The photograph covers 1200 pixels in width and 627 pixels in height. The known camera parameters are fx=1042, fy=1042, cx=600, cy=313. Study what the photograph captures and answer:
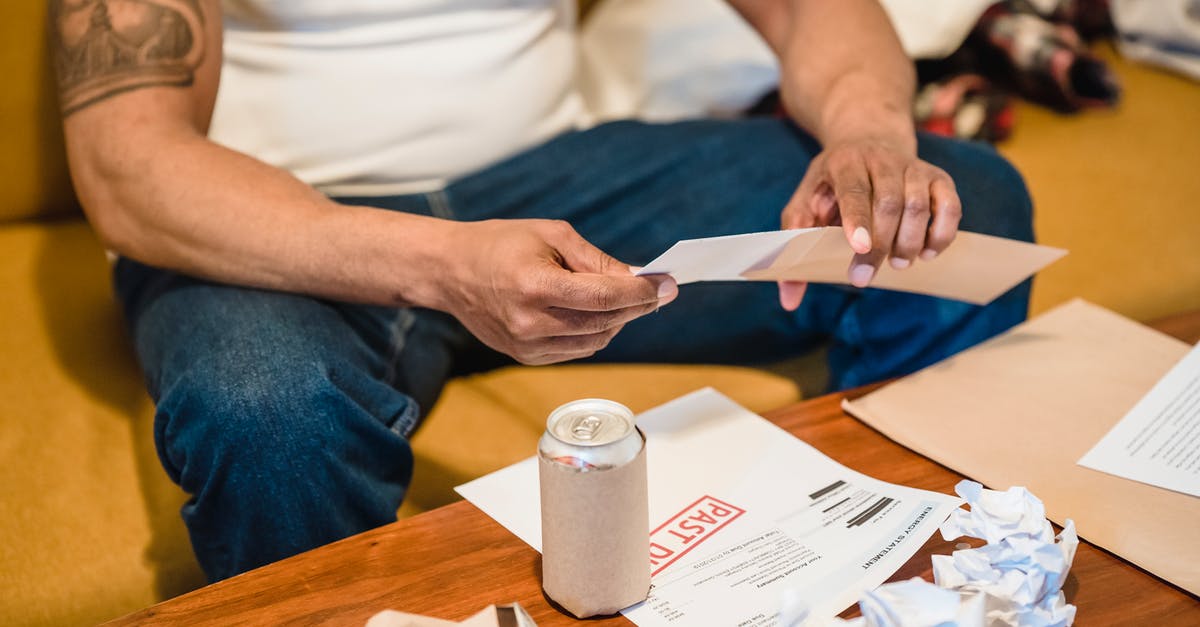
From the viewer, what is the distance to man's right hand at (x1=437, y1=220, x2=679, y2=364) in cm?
73

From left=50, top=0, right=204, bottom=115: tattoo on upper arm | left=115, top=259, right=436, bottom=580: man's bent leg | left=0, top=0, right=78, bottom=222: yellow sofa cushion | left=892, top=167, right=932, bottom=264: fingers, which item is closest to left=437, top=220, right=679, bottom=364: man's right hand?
left=115, top=259, right=436, bottom=580: man's bent leg

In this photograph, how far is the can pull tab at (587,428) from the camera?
1.90 feet

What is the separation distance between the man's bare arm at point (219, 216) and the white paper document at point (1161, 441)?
1.29ft

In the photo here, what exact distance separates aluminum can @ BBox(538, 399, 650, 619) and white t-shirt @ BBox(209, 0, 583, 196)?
1.97 ft

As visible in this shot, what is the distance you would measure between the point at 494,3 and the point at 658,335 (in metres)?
0.41

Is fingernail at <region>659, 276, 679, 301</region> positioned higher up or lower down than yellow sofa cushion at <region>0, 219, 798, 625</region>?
higher up

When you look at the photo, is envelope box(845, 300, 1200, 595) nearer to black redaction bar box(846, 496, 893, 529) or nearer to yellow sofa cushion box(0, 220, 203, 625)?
black redaction bar box(846, 496, 893, 529)

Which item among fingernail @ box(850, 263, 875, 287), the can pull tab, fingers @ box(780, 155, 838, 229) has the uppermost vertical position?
the can pull tab

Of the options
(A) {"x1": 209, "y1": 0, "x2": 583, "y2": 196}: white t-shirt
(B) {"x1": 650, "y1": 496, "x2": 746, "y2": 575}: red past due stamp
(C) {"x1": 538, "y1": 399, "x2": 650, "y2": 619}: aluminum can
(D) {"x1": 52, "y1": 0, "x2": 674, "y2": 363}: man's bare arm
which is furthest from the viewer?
(A) {"x1": 209, "y1": 0, "x2": 583, "y2": 196}: white t-shirt

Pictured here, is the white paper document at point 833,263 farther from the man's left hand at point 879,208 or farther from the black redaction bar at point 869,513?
the black redaction bar at point 869,513

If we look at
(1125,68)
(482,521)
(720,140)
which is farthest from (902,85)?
Result: (1125,68)

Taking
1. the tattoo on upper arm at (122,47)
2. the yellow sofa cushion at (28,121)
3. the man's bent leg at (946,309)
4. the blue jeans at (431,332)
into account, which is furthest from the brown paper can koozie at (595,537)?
the yellow sofa cushion at (28,121)

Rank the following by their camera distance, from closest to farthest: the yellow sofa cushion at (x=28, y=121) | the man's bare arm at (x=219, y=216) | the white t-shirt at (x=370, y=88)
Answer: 1. the man's bare arm at (x=219, y=216)
2. the white t-shirt at (x=370, y=88)
3. the yellow sofa cushion at (x=28, y=121)

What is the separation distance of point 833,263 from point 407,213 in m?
0.38
